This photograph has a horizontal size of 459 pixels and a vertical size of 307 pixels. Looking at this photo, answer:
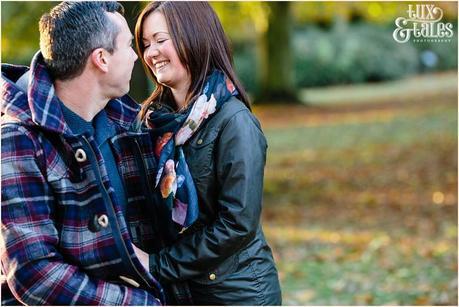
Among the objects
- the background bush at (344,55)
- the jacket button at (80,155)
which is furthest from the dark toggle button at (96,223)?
the background bush at (344,55)

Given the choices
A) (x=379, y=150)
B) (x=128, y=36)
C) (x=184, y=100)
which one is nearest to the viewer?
(x=128, y=36)

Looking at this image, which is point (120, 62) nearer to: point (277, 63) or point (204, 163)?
point (204, 163)

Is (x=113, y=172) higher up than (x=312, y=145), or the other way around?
(x=113, y=172)

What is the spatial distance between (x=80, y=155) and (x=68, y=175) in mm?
77

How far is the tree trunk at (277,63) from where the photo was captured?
22.8 metres

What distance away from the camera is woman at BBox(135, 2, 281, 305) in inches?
101

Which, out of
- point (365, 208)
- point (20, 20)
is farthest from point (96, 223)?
point (365, 208)

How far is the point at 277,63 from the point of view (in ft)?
76.8

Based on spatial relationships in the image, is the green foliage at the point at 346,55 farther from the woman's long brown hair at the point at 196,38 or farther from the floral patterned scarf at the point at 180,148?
the floral patterned scarf at the point at 180,148

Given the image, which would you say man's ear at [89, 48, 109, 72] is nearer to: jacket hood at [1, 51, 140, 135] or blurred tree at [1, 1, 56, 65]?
jacket hood at [1, 51, 140, 135]

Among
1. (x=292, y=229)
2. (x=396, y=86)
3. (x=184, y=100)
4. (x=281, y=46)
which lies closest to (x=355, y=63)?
(x=396, y=86)

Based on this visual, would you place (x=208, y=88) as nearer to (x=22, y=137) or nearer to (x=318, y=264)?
(x=22, y=137)

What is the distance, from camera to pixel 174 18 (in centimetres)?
264

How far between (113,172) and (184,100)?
0.40m
